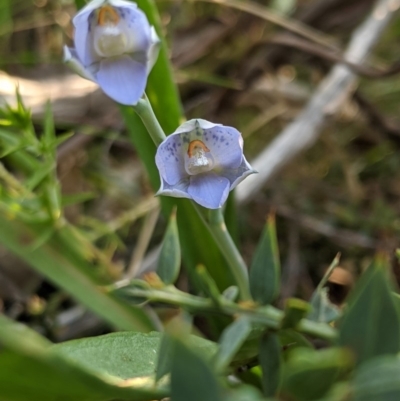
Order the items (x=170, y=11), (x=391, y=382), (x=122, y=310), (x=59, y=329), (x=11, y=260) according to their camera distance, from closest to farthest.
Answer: (x=391, y=382) → (x=122, y=310) → (x=59, y=329) → (x=11, y=260) → (x=170, y=11)

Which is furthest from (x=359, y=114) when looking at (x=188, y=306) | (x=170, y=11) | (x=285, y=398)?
(x=285, y=398)

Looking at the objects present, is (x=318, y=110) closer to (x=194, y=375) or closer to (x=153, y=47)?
(x=153, y=47)

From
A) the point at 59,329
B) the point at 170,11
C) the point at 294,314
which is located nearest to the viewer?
the point at 294,314

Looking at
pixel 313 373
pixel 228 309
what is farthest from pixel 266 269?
pixel 313 373

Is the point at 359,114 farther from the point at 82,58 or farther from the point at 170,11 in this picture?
the point at 82,58

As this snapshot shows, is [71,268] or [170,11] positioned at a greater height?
[170,11]

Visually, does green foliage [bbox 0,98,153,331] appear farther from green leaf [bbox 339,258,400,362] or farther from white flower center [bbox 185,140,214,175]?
green leaf [bbox 339,258,400,362]

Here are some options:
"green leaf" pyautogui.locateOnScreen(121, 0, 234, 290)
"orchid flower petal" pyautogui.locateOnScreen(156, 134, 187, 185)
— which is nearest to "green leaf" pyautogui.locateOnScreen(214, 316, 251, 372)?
"orchid flower petal" pyautogui.locateOnScreen(156, 134, 187, 185)

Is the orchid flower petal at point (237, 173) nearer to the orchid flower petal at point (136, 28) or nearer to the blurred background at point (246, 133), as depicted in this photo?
the orchid flower petal at point (136, 28)
